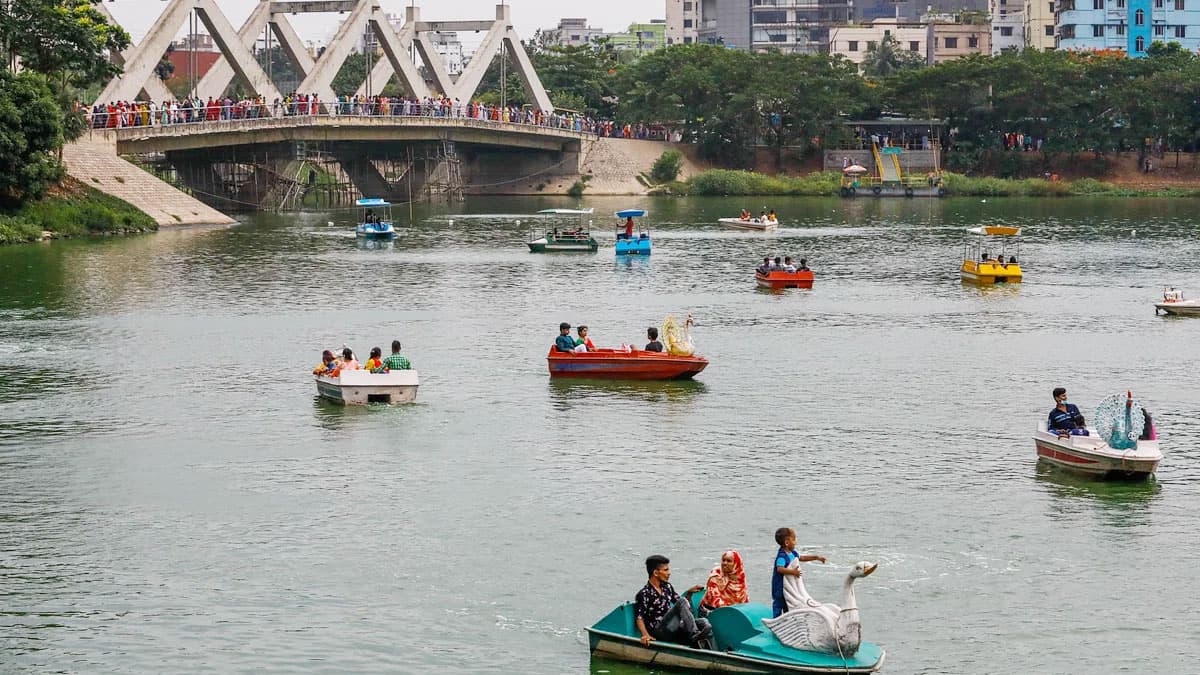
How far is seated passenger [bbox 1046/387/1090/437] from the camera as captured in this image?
118 feet

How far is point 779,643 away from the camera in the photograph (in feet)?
76.5

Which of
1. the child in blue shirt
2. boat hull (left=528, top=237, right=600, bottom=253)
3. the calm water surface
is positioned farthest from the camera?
boat hull (left=528, top=237, right=600, bottom=253)

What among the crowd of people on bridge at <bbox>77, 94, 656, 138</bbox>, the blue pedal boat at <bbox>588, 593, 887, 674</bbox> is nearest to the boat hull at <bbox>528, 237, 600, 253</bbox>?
the crowd of people on bridge at <bbox>77, 94, 656, 138</bbox>

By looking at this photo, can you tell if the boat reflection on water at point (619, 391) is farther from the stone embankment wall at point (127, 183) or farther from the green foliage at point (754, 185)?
the green foliage at point (754, 185)

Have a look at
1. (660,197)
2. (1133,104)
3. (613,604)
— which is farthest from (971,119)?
(613,604)

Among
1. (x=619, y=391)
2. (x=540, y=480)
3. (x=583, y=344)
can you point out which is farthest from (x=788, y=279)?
(x=540, y=480)

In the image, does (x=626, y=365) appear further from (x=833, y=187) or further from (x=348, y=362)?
(x=833, y=187)

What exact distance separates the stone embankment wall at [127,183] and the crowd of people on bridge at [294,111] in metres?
2.06

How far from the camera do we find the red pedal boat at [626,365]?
47.0 m

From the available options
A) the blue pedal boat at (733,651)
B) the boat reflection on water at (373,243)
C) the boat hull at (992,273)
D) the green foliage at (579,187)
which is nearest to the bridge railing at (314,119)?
the green foliage at (579,187)

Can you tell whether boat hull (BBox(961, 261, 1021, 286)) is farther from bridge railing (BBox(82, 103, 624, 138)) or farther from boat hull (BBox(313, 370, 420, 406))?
bridge railing (BBox(82, 103, 624, 138))

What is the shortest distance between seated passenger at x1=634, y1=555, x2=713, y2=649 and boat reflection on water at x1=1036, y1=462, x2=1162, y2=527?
38.3 feet

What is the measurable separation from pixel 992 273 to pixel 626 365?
3244 cm

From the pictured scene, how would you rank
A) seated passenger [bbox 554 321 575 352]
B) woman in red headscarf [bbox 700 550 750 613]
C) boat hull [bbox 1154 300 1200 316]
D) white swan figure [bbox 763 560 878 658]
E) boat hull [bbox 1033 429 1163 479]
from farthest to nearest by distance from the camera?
boat hull [bbox 1154 300 1200 316]
seated passenger [bbox 554 321 575 352]
boat hull [bbox 1033 429 1163 479]
woman in red headscarf [bbox 700 550 750 613]
white swan figure [bbox 763 560 878 658]
